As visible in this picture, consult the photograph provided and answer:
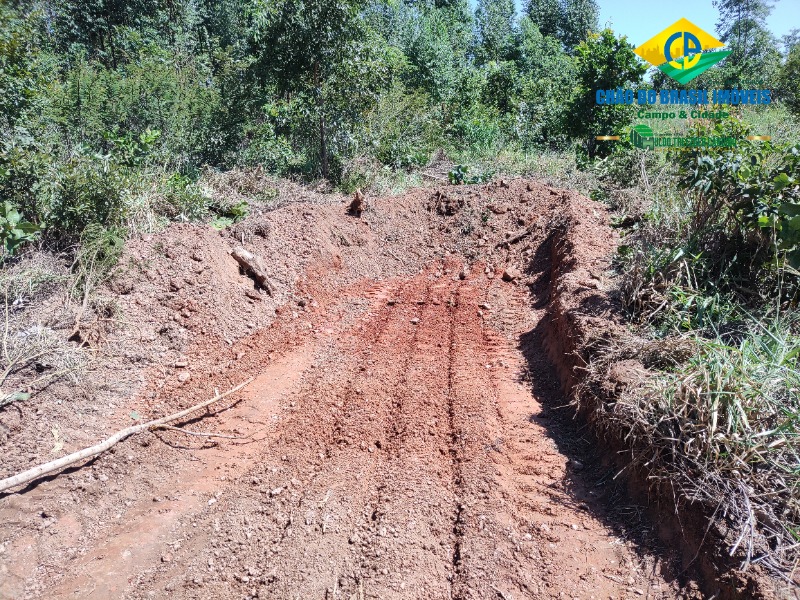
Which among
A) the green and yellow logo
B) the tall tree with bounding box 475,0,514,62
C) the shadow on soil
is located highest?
the tall tree with bounding box 475,0,514,62

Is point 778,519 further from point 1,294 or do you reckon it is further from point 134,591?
point 1,294

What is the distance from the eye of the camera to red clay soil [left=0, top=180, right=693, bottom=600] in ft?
9.52

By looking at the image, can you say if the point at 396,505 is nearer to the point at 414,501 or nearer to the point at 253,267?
the point at 414,501

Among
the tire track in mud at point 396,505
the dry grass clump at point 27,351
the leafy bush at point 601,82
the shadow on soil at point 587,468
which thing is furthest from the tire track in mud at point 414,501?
the leafy bush at point 601,82

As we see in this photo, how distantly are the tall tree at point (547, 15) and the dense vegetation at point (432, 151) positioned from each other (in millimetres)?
12392

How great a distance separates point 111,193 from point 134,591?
13.8 feet

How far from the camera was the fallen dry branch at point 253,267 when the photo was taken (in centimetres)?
627

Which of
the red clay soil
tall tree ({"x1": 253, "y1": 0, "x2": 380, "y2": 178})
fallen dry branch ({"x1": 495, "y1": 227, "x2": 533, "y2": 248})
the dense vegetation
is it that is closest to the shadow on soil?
the red clay soil

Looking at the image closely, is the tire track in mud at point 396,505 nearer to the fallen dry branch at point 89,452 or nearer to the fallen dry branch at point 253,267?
the fallen dry branch at point 89,452

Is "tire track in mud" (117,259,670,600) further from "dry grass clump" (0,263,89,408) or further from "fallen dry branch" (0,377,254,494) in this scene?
"dry grass clump" (0,263,89,408)

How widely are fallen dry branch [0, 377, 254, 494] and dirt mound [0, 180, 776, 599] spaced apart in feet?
0.37

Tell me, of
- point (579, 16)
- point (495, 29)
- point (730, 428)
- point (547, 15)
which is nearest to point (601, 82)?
point (730, 428)

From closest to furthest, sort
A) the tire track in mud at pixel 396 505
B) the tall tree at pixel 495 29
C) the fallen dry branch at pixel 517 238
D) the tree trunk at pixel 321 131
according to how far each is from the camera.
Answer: the tire track in mud at pixel 396 505 → the fallen dry branch at pixel 517 238 → the tree trunk at pixel 321 131 → the tall tree at pixel 495 29

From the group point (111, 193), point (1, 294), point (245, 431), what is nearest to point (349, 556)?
point (245, 431)
